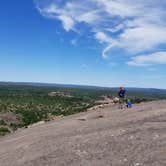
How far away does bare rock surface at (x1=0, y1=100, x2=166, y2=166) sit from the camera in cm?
1286

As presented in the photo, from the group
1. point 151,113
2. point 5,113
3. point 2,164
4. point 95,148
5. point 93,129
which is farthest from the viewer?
point 5,113

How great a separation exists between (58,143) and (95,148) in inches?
111

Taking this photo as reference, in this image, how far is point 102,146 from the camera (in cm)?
1484

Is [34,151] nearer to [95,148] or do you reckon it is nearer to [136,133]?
[95,148]

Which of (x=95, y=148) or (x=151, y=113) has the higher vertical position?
(x=151, y=113)

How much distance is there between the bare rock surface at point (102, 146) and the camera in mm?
12859

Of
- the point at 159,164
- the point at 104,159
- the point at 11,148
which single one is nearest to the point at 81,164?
the point at 104,159

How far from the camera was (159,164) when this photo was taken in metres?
11.5

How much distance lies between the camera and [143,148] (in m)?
13.4

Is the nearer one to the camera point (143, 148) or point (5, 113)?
point (143, 148)

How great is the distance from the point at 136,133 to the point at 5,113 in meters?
74.9

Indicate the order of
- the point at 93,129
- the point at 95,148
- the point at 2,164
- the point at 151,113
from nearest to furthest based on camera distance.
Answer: the point at 95,148 → the point at 2,164 → the point at 93,129 → the point at 151,113

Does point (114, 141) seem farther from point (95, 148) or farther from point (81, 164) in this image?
point (81, 164)

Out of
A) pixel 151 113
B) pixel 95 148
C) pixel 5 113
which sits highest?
pixel 151 113
